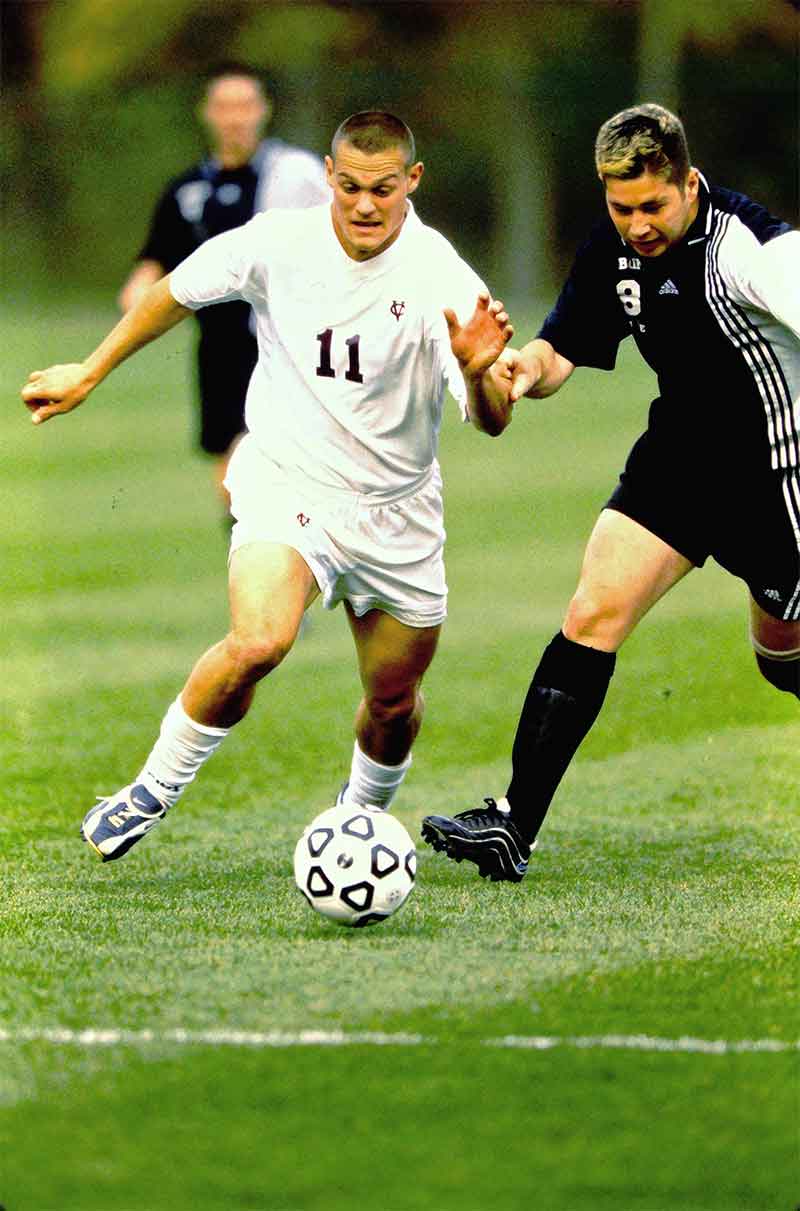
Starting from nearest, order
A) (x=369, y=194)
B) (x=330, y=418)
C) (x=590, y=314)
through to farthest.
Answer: (x=369, y=194), (x=330, y=418), (x=590, y=314)

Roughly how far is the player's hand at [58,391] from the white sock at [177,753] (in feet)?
3.27

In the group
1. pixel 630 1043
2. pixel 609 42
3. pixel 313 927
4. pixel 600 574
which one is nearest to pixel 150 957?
pixel 313 927

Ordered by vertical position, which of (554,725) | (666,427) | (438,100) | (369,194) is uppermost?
(369,194)

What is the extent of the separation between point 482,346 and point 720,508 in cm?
103

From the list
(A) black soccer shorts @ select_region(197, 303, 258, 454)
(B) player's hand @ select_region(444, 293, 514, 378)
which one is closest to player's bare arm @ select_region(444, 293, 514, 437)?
(B) player's hand @ select_region(444, 293, 514, 378)

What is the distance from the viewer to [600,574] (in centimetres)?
654

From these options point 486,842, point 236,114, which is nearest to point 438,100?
point 236,114

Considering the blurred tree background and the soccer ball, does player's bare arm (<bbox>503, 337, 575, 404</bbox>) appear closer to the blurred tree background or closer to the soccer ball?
the soccer ball

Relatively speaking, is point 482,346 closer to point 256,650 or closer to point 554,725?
point 256,650

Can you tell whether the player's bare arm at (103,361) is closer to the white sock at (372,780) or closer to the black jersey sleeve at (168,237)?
the white sock at (372,780)

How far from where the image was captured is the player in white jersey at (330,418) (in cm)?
633

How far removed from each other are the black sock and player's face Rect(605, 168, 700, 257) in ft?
4.16

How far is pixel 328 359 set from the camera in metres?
6.53

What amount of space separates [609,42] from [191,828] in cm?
3275
